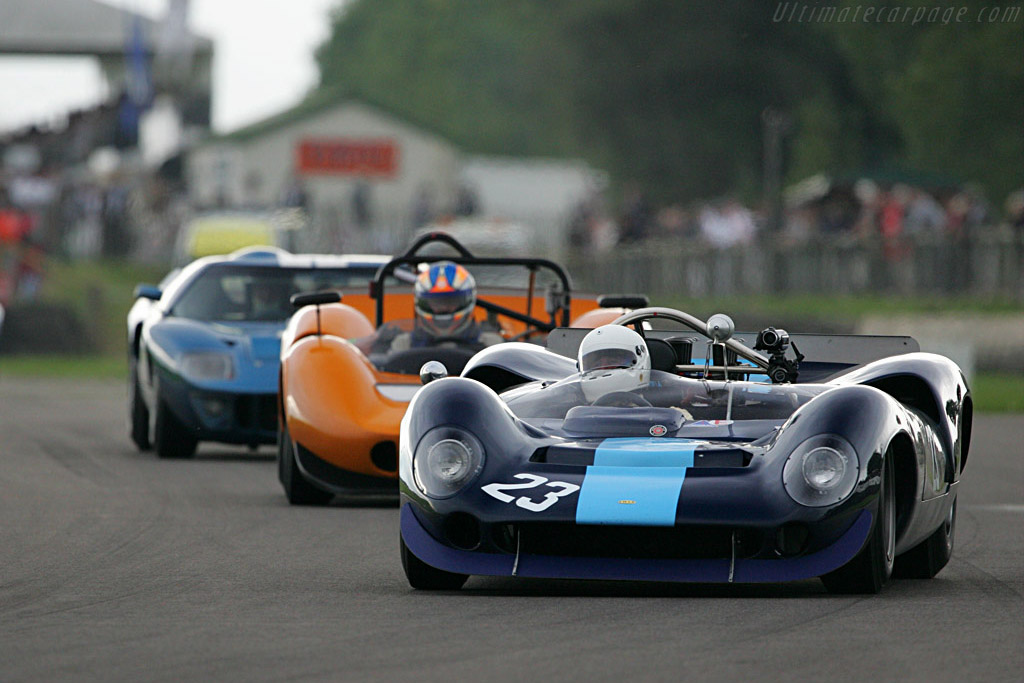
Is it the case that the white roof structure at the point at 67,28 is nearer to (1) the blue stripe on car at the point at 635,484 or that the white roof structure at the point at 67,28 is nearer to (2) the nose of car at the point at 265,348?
(2) the nose of car at the point at 265,348

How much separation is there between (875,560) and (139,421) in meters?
8.10

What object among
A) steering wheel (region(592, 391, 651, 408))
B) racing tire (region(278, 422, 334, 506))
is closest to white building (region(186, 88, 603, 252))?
racing tire (region(278, 422, 334, 506))

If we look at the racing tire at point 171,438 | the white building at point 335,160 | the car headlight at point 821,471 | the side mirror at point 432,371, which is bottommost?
the racing tire at point 171,438

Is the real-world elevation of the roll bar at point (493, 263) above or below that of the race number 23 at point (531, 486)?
above

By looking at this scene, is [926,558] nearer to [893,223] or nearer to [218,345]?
[218,345]

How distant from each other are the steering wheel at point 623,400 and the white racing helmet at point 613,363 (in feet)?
0.11

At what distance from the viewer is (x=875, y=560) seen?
7285 millimetres

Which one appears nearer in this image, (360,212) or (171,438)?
(171,438)

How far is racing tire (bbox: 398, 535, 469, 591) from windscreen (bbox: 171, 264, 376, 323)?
6.85 m

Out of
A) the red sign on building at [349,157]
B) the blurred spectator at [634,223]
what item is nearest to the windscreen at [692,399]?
the blurred spectator at [634,223]

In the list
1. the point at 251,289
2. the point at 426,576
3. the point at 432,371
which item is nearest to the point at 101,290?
the point at 251,289

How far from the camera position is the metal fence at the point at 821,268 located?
25.3 meters

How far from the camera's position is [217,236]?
3098 centimetres

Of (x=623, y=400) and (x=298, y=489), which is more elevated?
(x=623, y=400)
